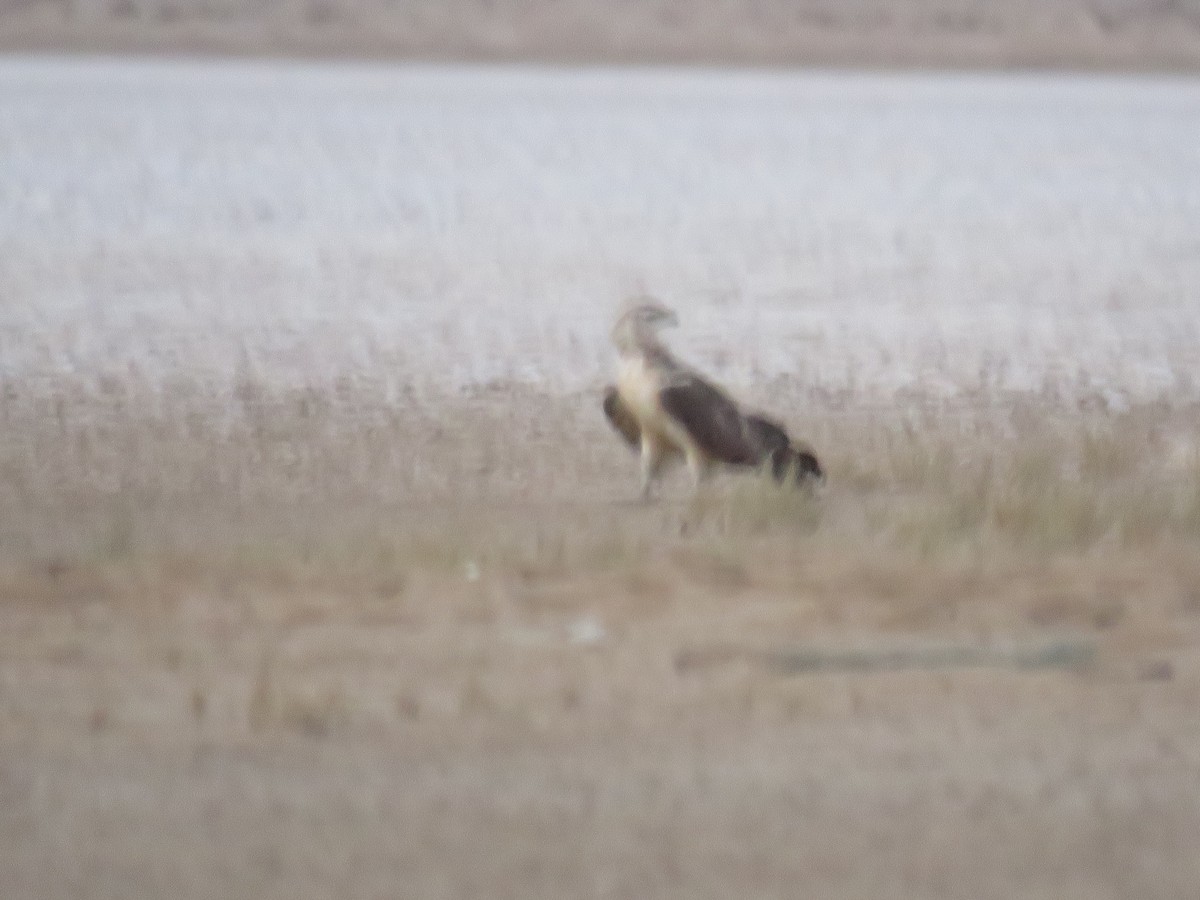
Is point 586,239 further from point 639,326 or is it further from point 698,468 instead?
point 698,468

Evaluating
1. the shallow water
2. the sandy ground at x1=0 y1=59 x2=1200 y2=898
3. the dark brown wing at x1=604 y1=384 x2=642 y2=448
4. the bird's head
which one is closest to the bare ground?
the sandy ground at x1=0 y1=59 x2=1200 y2=898

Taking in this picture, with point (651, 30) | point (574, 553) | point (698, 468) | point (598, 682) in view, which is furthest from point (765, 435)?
point (651, 30)

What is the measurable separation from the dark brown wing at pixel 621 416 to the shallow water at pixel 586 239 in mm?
3181

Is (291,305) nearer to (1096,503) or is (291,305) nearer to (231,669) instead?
(1096,503)

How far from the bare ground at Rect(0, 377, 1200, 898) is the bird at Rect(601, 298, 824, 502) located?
15 cm

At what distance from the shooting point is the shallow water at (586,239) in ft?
39.9

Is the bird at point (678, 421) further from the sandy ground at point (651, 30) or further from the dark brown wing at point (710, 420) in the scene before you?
the sandy ground at point (651, 30)

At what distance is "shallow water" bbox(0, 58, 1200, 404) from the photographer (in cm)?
1216

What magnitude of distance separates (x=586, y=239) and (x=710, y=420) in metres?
8.56

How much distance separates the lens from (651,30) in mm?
43312

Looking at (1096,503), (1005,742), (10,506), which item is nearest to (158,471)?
(10,506)

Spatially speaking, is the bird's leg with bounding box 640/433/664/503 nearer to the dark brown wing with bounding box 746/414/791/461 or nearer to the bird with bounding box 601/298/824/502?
the bird with bounding box 601/298/824/502

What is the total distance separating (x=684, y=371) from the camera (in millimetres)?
8000

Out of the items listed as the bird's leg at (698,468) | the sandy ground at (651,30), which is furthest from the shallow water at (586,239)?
the sandy ground at (651,30)
